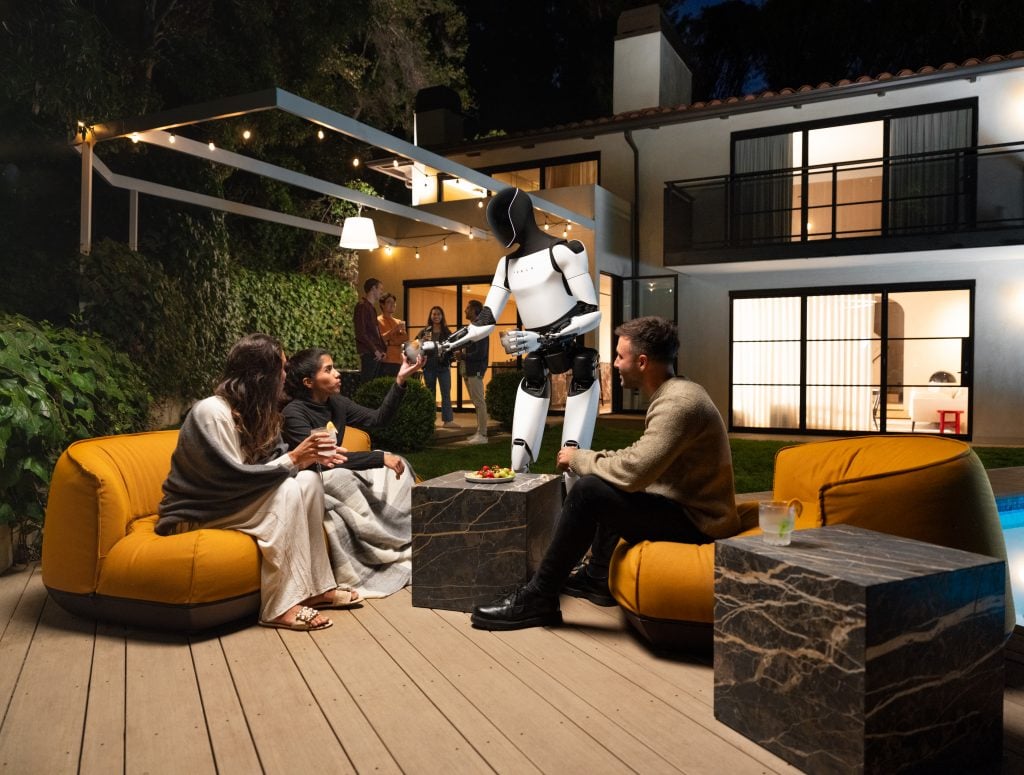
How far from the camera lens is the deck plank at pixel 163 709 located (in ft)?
6.59

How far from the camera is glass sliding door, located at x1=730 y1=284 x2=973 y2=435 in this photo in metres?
9.99

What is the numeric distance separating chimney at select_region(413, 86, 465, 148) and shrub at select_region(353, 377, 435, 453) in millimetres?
6542

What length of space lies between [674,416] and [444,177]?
964 cm

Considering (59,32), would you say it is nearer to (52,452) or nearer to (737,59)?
(52,452)

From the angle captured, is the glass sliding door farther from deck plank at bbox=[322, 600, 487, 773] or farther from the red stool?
deck plank at bbox=[322, 600, 487, 773]

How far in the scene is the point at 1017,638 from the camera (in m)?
2.89

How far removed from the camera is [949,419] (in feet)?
33.0

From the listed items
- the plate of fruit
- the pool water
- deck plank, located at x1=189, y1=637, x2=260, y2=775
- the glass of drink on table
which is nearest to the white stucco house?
the pool water

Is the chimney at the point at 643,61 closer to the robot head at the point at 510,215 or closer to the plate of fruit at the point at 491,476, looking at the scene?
the robot head at the point at 510,215

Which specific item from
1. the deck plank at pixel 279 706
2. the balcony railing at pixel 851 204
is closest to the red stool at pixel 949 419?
the balcony railing at pixel 851 204

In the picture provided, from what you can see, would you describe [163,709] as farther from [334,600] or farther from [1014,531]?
[1014,531]

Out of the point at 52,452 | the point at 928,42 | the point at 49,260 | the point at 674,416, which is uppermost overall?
the point at 928,42

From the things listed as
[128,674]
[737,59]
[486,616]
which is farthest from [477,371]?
[737,59]

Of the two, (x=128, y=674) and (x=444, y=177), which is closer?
(x=128, y=674)
